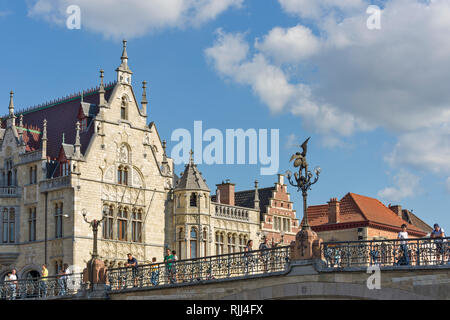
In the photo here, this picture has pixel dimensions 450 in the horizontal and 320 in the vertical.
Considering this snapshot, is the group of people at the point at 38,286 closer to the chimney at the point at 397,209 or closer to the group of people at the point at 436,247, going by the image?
the group of people at the point at 436,247

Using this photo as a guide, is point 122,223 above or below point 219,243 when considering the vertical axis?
above

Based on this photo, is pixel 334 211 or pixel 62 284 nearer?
pixel 62 284

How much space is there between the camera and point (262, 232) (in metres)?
64.7

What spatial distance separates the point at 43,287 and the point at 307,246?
14856 millimetres

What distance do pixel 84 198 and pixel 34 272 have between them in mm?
5397

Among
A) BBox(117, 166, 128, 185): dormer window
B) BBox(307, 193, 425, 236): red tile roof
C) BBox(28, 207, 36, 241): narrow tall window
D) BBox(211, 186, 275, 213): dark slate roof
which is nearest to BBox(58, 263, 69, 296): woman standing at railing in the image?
BBox(28, 207, 36, 241): narrow tall window

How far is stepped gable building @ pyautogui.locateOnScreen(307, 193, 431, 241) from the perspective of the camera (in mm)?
75000

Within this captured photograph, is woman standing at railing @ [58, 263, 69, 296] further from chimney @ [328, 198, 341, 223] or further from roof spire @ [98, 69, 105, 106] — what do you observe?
chimney @ [328, 198, 341, 223]

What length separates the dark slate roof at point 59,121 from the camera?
55875 mm

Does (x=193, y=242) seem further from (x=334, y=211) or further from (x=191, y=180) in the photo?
(x=334, y=211)

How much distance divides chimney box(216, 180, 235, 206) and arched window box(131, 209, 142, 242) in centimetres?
942

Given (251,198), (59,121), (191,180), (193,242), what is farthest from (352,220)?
(59,121)

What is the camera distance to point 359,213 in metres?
75.9
